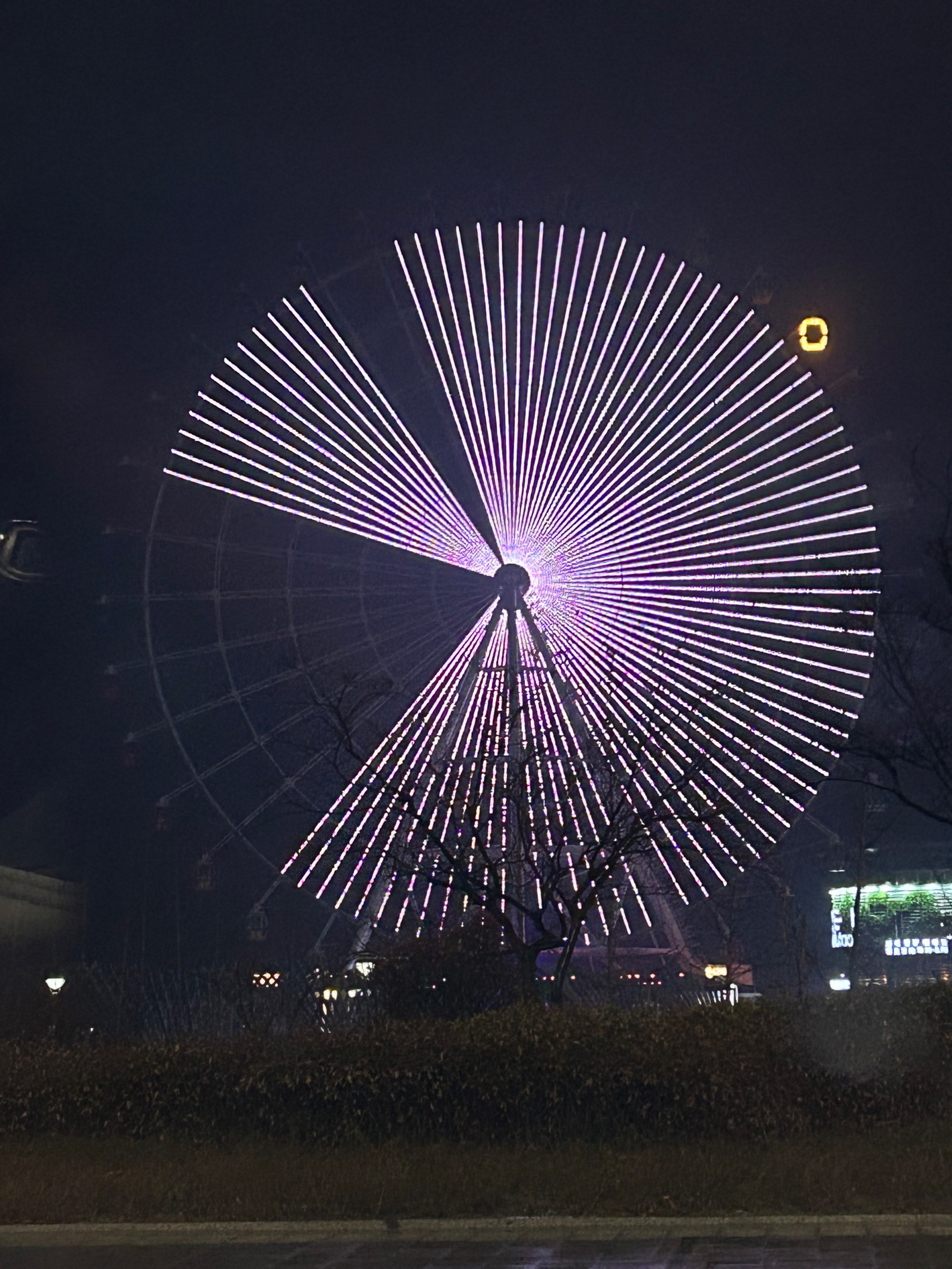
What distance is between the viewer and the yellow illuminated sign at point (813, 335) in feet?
48.3

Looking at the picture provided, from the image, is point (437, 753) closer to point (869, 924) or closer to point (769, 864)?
point (769, 864)

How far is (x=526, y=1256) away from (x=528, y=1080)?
397 centimetres

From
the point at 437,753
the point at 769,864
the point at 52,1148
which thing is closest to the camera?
the point at 52,1148

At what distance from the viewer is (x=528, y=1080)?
14.2 meters

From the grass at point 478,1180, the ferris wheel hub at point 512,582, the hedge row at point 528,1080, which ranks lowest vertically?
the grass at point 478,1180

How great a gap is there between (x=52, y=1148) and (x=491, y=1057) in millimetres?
4213

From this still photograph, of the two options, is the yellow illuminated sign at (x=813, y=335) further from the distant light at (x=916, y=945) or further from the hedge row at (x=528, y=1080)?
the distant light at (x=916, y=945)

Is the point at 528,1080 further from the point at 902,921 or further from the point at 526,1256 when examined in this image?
the point at 902,921

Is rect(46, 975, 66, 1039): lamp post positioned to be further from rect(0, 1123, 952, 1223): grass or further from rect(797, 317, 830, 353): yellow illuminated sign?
rect(797, 317, 830, 353): yellow illuminated sign

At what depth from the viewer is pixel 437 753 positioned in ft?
100

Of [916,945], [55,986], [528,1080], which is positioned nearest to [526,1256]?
[528,1080]

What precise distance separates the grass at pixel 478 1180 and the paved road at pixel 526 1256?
28.8 inches

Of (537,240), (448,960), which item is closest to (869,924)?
(537,240)

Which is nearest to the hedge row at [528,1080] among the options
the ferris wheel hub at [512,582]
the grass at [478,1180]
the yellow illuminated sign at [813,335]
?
the grass at [478,1180]
